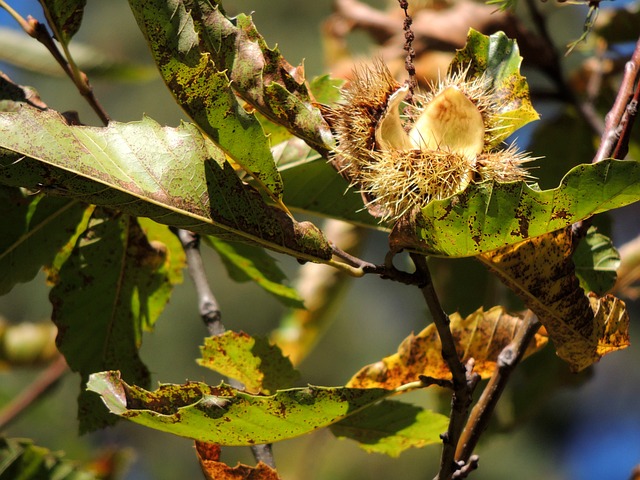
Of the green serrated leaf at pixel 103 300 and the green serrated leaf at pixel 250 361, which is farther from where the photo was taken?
the green serrated leaf at pixel 103 300

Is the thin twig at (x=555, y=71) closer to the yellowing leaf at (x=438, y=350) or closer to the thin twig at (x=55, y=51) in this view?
the yellowing leaf at (x=438, y=350)

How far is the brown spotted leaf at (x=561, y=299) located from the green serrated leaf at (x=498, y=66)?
120 millimetres

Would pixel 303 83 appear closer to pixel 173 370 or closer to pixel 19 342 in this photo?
pixel 19 342

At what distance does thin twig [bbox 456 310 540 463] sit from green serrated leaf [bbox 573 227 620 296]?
10 cm

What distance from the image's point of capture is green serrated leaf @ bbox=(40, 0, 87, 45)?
0.81 metres

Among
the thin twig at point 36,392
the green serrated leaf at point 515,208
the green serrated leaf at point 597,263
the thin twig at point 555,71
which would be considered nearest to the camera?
the green serrated leaf at point 515,208

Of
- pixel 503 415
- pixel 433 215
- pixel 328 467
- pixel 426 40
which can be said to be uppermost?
pixel 328 467

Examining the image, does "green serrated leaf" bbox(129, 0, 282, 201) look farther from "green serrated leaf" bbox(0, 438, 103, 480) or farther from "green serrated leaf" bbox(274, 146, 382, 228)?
"green serrated leaf" bbox(0, 438, 103, 480)

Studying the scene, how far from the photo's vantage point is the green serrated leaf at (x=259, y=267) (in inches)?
38.6

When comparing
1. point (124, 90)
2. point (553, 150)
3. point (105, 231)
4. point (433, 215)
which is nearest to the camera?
point (433, 215)

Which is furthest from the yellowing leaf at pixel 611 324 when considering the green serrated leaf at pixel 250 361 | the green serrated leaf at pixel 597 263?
the green serrated leaf at pixel 250 361

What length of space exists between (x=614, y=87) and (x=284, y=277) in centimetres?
112

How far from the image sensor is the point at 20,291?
10633mm

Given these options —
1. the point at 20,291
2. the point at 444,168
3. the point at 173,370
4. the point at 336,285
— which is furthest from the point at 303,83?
the point at 20,291
